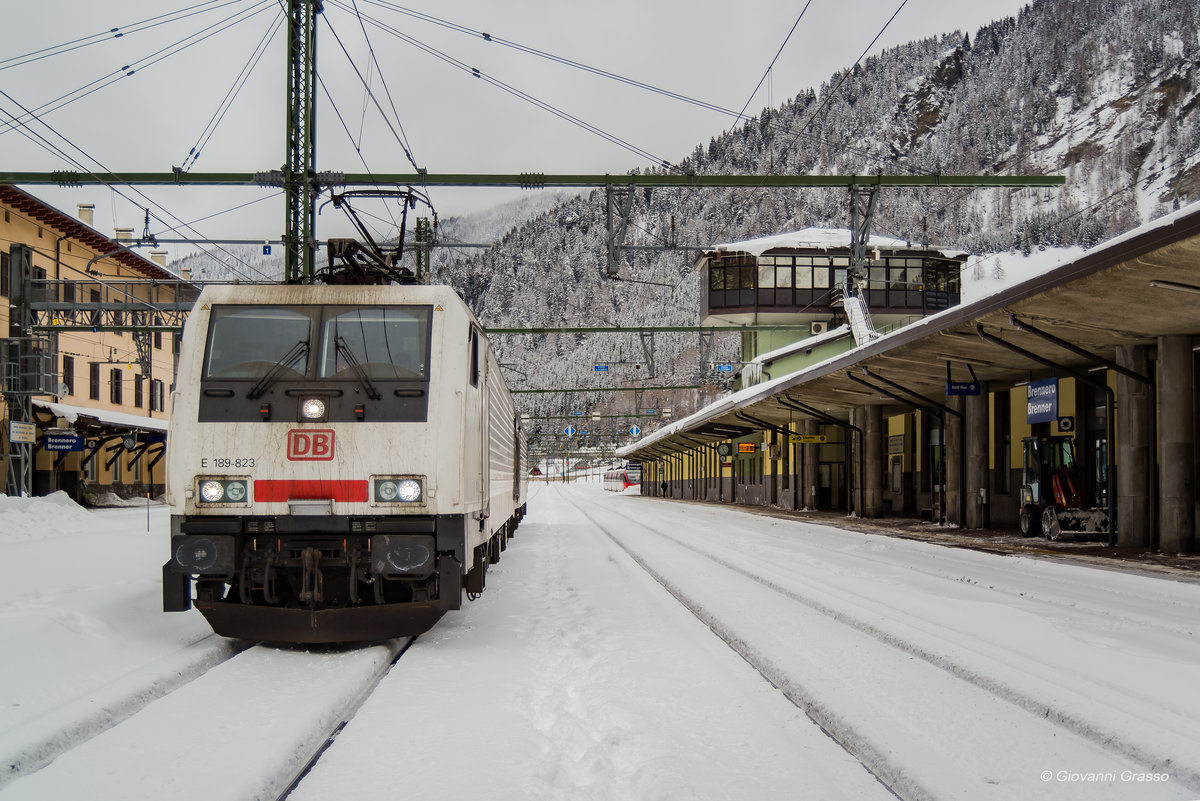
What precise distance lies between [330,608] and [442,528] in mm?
1094

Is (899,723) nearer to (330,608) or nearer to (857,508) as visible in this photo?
(330,608)

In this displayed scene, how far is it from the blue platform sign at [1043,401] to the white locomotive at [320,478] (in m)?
15.9

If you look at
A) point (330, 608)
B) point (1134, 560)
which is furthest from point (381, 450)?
point (1134, 560)

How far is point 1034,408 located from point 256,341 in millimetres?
17737

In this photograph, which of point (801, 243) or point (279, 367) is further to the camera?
point (801, 243)

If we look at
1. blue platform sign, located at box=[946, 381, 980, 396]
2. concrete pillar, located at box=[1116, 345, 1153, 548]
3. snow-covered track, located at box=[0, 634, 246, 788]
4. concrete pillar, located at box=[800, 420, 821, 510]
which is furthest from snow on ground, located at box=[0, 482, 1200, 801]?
concrete pillar, located at box=[800, 420, 821, 510]

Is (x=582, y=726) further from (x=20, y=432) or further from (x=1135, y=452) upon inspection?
(x=20, y=432)

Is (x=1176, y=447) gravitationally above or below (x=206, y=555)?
above

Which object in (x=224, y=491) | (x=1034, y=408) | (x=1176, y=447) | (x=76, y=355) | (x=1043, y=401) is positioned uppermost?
(x=76, y=355)

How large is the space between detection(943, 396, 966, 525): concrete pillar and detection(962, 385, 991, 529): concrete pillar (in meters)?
0.62

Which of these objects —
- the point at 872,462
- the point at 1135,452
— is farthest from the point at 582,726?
the point at 872,462

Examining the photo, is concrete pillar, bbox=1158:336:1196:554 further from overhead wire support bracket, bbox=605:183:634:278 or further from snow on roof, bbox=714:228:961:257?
snow on roof, bbox=714:228:961:257

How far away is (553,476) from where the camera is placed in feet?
604

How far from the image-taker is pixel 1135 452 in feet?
58.0
